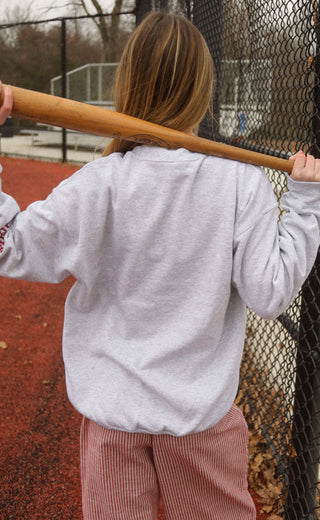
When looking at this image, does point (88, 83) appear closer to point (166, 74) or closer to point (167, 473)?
point (166, 74)

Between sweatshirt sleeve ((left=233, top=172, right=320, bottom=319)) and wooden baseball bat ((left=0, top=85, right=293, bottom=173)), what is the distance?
0.13 meters

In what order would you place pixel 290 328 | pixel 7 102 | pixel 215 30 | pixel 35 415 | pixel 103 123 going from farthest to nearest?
Answer: pixel 215 30
pixel 35 415
pixel 290 328
pixel 103 123
pixel 7 102

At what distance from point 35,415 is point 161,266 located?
1.95 metres

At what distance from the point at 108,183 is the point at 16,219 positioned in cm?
22

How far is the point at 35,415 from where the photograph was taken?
9.19 ft

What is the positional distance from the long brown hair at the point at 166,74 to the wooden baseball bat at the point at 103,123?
0.07 metres

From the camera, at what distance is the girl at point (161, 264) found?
1.12 meters

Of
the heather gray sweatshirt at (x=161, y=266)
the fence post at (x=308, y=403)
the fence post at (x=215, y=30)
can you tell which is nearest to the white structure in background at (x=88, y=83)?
the fence post at (x=215, y=30)

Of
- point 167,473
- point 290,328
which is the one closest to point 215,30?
point 290,328

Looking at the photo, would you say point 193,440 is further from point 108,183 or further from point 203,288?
point 108,183

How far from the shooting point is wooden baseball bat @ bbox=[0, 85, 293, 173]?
3.42 ft

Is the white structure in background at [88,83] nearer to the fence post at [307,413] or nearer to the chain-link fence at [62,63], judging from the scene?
the chain-link fence at [62,63]

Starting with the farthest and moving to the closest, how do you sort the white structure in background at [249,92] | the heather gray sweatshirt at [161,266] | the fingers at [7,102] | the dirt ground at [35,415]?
the white structure in background at [249,92], the dirt ground at [35,415], the heather gray sweatshirt at [161,266], the fingers at [7,102]

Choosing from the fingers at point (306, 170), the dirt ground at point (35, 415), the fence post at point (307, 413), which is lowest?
the dirt ground at point (35, 415)
